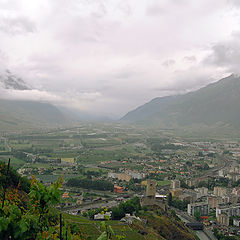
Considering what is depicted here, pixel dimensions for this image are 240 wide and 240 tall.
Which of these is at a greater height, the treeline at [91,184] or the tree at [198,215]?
the treeline at [91,184]

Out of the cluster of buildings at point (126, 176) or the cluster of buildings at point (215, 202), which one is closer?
the cluster of buildings at point (215, 202)

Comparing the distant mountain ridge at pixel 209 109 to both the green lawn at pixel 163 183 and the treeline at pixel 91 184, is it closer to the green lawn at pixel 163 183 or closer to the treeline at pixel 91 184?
the green lawn at pixel 163 183

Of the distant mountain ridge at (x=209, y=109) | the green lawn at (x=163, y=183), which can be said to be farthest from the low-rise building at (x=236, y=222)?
the distant mountain ridge at (x=209, y=109)

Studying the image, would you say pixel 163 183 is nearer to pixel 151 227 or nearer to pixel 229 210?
pixel 229 210

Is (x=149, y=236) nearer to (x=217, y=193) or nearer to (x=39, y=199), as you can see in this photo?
(x=39, y=199)

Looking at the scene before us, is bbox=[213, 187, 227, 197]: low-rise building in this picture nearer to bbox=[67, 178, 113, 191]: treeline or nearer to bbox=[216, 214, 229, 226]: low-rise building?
bbox=[216, 214, 229, 226]: low-rise building

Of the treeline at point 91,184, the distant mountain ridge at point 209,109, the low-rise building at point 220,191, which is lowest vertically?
the low-rise building at point 220,191

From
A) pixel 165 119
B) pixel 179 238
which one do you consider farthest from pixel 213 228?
pixel 165 119

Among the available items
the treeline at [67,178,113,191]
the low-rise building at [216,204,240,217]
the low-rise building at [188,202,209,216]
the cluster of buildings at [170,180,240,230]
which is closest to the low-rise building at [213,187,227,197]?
the cluster of buildings at [170,180,240,230]

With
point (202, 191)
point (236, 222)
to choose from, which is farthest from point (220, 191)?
point (236, 222)
